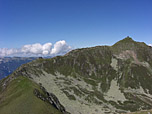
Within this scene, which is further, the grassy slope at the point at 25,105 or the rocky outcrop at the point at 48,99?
the rocky outcrop at the point at 48,99

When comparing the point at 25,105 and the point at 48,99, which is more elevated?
the point at 25,105

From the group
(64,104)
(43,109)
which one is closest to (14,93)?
(43,109)

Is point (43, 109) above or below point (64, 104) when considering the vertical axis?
above

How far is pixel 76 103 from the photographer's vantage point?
652ft

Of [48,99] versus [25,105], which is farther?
[48,99]

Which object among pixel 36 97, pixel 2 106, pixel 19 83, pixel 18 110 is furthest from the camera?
pixel 19 83

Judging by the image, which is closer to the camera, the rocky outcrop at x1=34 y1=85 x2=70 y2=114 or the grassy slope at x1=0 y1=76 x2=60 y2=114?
the grassy slope at x1=0 y1=76 x2=60 y2=114

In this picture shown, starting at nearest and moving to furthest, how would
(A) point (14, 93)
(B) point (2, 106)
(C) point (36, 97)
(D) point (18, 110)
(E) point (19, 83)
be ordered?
1. (D) point (18, 110)
2. (B) point (2, 106)
3. (C) point (36, 97)
4. (A) point (14, 93)
5. (E) point (19, 83)

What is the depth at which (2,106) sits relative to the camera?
126m

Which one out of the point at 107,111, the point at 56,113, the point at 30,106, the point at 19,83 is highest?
the point at 19,83

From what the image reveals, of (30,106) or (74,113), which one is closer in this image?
(30,106)

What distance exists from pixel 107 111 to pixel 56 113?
307ft

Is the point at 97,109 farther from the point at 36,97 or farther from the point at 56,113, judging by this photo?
the point at 36,97

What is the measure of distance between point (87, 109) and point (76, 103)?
1929 cm
